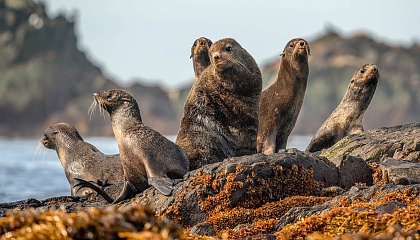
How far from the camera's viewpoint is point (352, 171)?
10.0m

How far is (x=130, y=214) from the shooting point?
16.6 ft

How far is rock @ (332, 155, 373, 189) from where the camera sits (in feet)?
32.4

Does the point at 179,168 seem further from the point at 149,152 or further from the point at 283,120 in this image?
the point at 283,120

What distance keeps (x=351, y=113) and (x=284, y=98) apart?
1228 mm

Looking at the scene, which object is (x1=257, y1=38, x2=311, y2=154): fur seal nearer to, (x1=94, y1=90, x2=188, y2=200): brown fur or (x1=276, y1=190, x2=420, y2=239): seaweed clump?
(x1=94, y1=90, x2=188, y2=200): brown fur

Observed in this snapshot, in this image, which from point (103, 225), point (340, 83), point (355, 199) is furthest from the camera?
point (340, 83)

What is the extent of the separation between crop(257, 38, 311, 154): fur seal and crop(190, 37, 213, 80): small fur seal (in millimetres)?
1116

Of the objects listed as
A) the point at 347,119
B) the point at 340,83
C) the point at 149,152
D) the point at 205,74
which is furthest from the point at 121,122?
the point at 340,83

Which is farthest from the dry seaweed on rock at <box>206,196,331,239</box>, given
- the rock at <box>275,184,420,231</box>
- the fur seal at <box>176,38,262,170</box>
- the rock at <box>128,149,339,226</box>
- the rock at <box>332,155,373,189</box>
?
the fur seal at <box>176,38,262,170</box>

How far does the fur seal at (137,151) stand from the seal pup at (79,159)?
2.10 metres

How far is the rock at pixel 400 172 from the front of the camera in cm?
926

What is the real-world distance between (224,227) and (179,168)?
1706mm

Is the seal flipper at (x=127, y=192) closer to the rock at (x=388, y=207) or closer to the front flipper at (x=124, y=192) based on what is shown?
the front flipper at (x=124, y=192)

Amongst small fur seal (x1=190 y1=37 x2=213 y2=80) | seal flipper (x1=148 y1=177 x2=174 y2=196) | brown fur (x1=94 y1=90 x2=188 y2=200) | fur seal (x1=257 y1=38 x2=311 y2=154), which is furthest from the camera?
fur seal (x1=257 y1=38 x2=311 y2=154)
